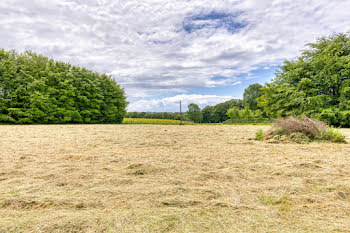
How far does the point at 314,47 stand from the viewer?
21172 millimetres

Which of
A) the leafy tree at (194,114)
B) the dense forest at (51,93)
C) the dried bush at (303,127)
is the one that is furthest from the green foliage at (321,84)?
the leafy tree at (194,114)

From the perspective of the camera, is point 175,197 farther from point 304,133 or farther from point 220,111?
point 220,111

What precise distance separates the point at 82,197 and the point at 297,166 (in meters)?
3.82

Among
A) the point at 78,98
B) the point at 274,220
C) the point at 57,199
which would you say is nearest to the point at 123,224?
the point at 57,199

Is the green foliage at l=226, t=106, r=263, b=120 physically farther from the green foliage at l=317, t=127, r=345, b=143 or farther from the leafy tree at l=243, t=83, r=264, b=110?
the green foliage at l=317, t=127, r=345, b=143

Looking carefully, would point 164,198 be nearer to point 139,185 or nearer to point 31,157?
point 139,185

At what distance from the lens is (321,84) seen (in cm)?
1958

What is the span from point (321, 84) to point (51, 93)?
105ft

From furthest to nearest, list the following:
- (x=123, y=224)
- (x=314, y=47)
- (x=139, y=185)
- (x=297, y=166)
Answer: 1. (x=314, y=47)
2. (x=297, y=166)
3. (x=139, y=185)
4. (x=123, y=224)

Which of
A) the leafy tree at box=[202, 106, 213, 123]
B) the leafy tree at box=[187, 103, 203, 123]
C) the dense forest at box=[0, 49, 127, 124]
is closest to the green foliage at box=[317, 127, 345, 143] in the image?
the dense forest at box=[0, 49, 127, 124]

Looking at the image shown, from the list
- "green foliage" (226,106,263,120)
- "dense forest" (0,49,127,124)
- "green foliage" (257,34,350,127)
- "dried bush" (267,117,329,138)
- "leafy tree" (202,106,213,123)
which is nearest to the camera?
"dried bush" (267,117,329,138)

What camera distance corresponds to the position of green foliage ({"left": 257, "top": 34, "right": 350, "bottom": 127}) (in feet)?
58.4

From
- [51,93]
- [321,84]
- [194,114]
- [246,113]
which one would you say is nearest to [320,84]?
[321,84]

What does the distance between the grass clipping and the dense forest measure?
25034 millimetres
